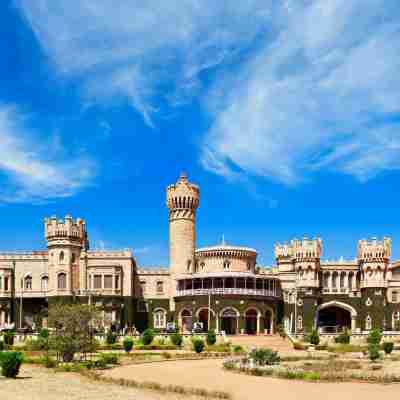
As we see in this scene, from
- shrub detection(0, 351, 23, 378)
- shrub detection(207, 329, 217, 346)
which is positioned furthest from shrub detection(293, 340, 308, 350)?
shrub detection(0, 351, 23, 378)

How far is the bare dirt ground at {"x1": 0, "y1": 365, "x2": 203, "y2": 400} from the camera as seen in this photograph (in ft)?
108

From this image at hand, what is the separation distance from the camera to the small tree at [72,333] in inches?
1932

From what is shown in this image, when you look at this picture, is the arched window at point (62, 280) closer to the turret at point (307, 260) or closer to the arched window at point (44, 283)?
the arched window at point (44, 283)

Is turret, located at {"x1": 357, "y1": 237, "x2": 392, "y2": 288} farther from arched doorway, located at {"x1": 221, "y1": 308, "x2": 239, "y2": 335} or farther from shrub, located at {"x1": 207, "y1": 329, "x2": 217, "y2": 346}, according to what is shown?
shrub, located at {"x1": 207, "y1": 329, "x2": 217, "y2": 346}

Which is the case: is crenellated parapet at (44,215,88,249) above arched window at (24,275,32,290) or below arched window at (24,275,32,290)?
above

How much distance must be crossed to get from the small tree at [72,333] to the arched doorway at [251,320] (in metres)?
36.3

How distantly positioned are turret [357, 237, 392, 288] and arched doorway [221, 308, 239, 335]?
18054 millimetres

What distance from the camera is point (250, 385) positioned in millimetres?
38125

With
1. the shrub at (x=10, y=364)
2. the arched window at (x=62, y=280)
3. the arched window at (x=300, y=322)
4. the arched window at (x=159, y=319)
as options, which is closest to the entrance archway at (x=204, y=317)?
the arched window at (x=159, y=319)

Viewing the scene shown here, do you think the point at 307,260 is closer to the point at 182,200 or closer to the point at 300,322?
the point at 300,322

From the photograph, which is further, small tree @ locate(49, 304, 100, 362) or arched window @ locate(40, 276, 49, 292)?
arched window @ locate(40, 276, 49, 292)

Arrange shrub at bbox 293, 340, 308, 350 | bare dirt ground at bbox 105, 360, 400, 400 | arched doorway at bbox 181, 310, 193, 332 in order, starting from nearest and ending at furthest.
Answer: bare dirt ground at bbox 105, 360, 400, 400, shrub at bbox 293, 340, 308, 350, arched doorway at bbox 181, 310, 193, 332

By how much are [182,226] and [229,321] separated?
13955 mm

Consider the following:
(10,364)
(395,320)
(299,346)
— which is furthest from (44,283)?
(10,364)
